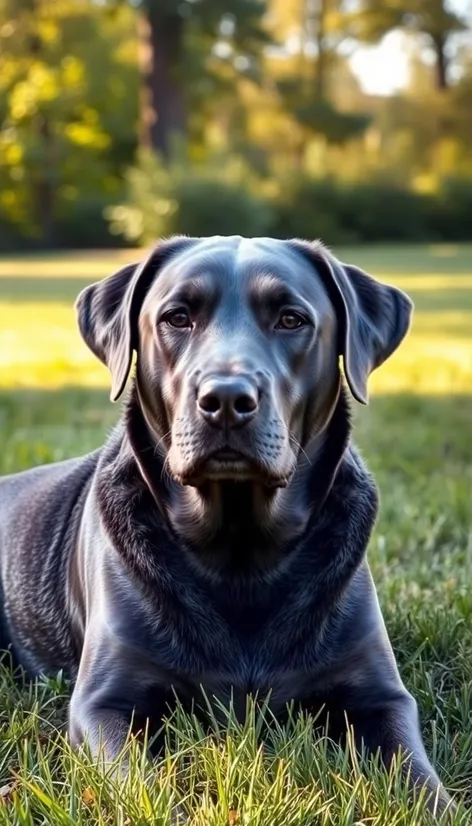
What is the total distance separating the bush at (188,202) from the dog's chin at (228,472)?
25323mm

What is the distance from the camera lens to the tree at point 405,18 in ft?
136

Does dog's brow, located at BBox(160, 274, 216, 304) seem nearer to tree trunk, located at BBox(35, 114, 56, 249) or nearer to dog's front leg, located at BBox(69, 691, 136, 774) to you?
dog's front leg, located at BBox(69, 691, 136, 774)

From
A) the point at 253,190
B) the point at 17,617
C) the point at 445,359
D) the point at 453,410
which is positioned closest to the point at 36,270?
the point at 253,190

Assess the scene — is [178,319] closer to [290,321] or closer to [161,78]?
[290,321]

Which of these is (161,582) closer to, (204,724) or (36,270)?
(204,724)

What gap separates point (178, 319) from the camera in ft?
9.94

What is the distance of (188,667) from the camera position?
2881 mm

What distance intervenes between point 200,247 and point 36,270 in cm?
2423

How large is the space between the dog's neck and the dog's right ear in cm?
15

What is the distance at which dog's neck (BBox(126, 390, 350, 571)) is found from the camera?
10.1ft

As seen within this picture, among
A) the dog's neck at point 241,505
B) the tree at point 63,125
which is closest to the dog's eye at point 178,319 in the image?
the dog's neck at point 241,505

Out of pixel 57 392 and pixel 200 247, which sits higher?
pixel 200 247

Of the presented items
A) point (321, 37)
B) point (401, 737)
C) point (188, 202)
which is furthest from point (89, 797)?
point (321, 37)

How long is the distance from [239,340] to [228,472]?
0.35m
